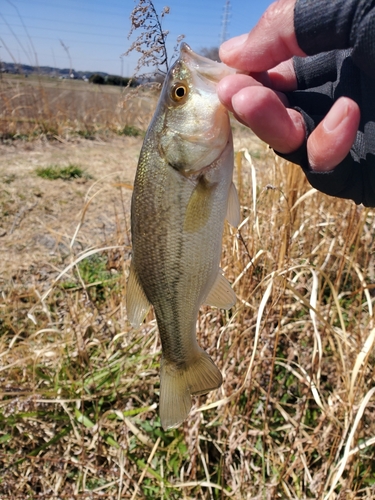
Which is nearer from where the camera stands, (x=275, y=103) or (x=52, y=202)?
(x=275, y=103)

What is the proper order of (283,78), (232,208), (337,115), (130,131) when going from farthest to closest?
(130,131) → (283,78) → (232,208) → (337,115)

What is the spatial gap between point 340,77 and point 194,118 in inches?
22.8

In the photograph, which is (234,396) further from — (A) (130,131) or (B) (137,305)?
(A) (130,131)

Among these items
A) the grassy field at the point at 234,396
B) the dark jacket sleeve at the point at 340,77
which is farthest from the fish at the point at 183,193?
the grassy field at the point at 234,396

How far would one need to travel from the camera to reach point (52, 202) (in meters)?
5.51

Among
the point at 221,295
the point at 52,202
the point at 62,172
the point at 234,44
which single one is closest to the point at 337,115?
the point at 234,44

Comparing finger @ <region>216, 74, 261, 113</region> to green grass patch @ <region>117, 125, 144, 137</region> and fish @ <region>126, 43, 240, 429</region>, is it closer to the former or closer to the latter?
fish @ <region>126, 43, 240, 429</region>

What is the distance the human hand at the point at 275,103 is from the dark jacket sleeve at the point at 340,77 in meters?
0.07

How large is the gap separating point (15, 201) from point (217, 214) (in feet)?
14.3

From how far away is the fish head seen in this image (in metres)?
1.60

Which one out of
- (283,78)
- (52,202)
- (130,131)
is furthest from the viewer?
(130,131)

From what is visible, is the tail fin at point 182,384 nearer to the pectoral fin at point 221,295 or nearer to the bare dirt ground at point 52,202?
the pectoral fin at point 221,295

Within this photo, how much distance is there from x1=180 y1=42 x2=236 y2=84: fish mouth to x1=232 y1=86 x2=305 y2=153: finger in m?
0.24

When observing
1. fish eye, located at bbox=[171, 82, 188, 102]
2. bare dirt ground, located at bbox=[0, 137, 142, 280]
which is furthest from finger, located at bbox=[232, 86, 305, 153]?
bare dirt ground, located at bbox=[0, 137, 142, 280]
